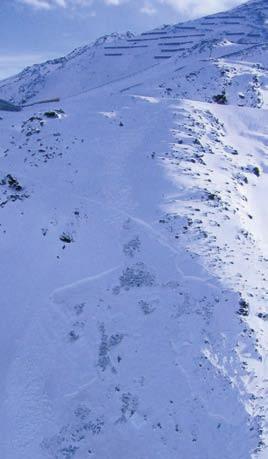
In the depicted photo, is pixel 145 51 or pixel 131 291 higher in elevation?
pixel 145 51

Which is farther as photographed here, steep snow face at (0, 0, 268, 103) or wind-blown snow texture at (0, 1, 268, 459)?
steep snow face at (0, 0, 268, 103)

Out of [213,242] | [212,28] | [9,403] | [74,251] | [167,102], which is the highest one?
[212,28]

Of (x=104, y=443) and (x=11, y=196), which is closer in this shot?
(x=104, y=443)

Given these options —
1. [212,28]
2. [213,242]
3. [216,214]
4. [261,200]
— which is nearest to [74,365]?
[213,242]

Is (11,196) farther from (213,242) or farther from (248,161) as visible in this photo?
(248,161)

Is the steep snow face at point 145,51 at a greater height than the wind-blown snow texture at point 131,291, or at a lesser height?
greater

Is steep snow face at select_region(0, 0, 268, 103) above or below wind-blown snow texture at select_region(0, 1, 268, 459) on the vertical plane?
above

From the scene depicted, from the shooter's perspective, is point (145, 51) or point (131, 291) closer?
point (131, 291)

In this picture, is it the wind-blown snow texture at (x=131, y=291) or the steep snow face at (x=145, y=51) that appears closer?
the wind-blown snow texture at (x=131, y=291)
